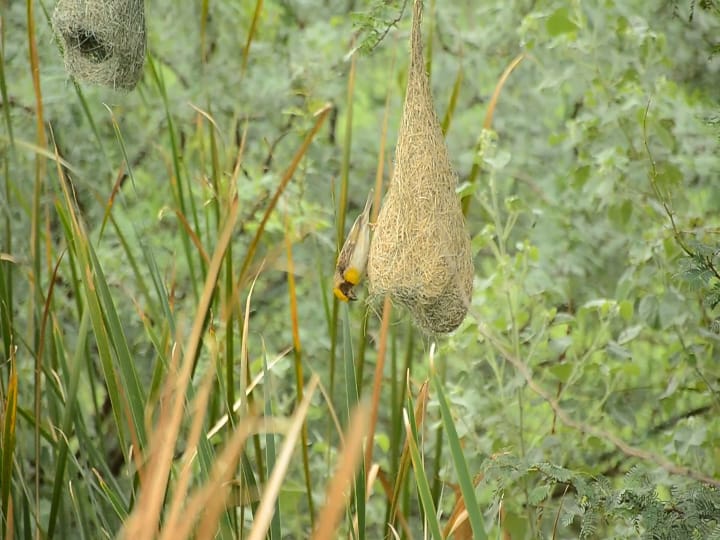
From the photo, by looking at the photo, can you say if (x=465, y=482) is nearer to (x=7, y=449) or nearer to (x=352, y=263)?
(x=352, y=263)

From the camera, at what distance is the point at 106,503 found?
63.1 inches

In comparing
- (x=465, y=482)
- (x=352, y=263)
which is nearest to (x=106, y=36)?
(x=352, y=263)

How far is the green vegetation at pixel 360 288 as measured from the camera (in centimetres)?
143

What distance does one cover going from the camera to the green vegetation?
1432 mm

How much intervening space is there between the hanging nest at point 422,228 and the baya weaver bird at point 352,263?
2cm

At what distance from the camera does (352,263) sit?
1.36m

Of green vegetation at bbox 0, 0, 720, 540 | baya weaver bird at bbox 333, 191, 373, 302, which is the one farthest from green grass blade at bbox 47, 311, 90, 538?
baya weaver bird at bbox 333, 191, 373, 302

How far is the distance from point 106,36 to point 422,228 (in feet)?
1.77

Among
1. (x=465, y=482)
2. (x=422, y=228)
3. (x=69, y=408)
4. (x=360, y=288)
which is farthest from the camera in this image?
(x=360, y=288)

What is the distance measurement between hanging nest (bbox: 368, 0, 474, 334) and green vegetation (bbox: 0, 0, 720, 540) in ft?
0.35

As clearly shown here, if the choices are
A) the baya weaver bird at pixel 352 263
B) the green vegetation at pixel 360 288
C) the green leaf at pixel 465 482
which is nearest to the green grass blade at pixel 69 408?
the green vegetation at pixel 360 288

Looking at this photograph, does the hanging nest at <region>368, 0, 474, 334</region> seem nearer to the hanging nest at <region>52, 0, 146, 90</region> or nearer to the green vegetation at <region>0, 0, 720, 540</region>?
the green vegetation at <region>0, 0, 720, 540</region>

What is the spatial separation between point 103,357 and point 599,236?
2.03 m

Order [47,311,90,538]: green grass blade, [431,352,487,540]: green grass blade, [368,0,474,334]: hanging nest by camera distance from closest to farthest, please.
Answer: [431,352,487,540]: green grass blade < [368,0,474,334]: hanging nest < [47,311,90,538]: green grass blade
